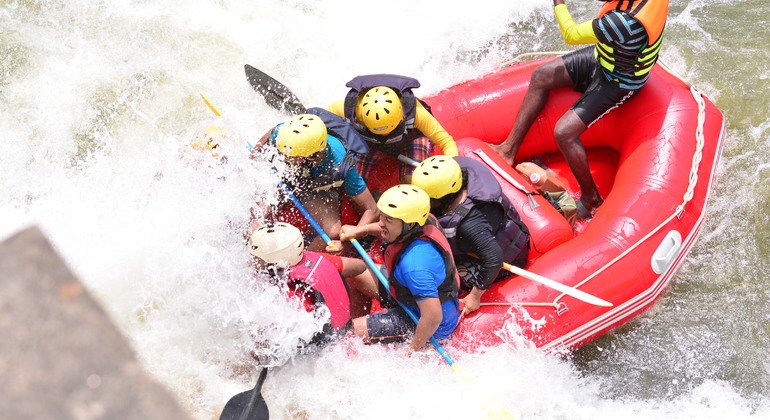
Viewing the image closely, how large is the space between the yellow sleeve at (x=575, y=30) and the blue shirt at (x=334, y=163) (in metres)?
1.66

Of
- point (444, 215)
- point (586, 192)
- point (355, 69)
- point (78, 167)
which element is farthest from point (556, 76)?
point (78, 167)

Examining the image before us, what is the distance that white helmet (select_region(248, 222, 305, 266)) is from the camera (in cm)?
378

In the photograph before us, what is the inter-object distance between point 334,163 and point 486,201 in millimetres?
1042

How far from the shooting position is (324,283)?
12.9ft

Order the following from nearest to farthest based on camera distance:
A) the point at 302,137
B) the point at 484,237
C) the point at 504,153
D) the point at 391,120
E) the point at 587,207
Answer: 1. the point at 484,237
2. the point at 302,137
3. the point at 391,120
4. the point at 587,207
5. the point at 504,153

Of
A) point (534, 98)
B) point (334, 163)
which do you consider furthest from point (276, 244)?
point (534, 98)

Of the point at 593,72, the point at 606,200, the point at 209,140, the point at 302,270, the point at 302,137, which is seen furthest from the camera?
the point at 593,72

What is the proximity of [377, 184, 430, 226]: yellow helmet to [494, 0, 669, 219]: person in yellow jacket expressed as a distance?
1.58 m

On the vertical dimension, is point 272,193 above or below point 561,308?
above

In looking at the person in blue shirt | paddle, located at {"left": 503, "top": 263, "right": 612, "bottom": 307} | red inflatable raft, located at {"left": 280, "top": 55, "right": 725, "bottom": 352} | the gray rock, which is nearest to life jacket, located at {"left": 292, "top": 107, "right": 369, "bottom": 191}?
the person in blue shirt

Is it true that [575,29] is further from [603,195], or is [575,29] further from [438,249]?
[438,249]

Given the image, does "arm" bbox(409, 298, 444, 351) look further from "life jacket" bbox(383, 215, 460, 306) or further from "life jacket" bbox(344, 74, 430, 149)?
"life jacket" bbox(344, 74, 430, 149)

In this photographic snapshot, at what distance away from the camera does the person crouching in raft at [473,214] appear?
156 inches

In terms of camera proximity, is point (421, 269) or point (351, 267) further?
point (351, 267)
